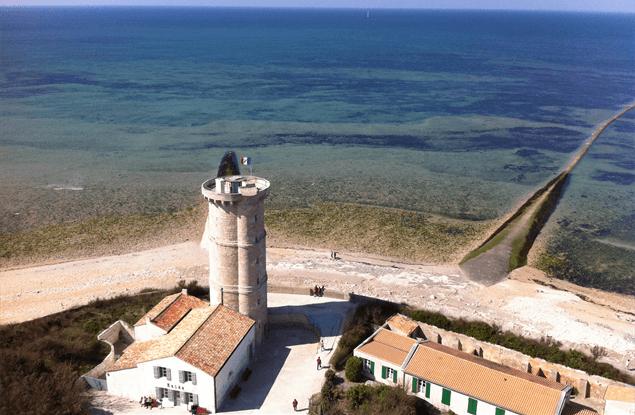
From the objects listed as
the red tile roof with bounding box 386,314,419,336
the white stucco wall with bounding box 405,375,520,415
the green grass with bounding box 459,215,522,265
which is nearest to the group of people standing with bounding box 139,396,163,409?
the white stucco wall with bounding box 405,375,520,415

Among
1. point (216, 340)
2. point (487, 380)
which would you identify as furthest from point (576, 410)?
point (216, 340)

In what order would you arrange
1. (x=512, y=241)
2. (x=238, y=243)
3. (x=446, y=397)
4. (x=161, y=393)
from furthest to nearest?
(x=512, y=241)
(x=238, y=243)
(x=161, y=393)
(x=446, y=397)

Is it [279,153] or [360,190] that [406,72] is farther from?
[360,190]

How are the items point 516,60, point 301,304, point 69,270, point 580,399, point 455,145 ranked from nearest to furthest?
point 580,399, point 301,304, point 69,270, point 455,145, point 516,60

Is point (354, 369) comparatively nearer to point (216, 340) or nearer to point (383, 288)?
point (216, 340)

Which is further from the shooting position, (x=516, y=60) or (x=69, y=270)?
(x=516, y=60)

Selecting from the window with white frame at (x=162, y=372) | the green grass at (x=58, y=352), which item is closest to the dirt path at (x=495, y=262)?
the green grass at (x=58, y=352)

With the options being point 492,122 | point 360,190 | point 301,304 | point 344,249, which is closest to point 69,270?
point 301,304

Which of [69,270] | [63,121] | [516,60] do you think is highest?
[516,60]
